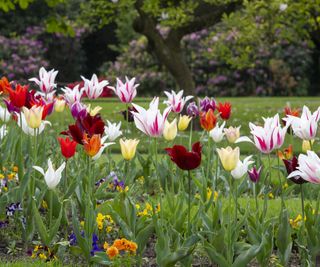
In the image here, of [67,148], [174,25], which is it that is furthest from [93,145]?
[174,25]

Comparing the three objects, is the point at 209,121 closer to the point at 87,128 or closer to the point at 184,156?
the point at 87,128

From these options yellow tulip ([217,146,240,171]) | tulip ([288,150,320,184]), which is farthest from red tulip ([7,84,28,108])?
tulip ([288,150,320,184])

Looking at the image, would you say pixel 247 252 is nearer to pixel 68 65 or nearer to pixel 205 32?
pixel 205 32

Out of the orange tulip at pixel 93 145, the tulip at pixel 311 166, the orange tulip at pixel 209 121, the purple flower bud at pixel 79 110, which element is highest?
the purple flower bud at pixel 79 110

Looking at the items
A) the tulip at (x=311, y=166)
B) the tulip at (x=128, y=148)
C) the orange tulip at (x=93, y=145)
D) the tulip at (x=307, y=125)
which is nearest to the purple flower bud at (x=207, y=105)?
the tulip at (x=128, y=148)

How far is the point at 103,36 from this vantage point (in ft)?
102

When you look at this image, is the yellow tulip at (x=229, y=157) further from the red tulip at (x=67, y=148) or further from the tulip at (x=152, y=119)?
the red tulip at (x=67, y=148)

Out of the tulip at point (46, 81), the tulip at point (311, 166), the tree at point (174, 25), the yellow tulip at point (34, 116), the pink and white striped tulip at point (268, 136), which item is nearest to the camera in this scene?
the tulip at point (311, 166)

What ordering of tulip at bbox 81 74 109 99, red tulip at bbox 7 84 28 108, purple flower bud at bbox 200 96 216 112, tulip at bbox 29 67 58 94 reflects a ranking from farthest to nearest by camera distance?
1. tulip at bbox 29 67 58 94
2. purple flower bud at bbox 200 96 216 112
3. tulip at bbox 81 74 109 99
4. red tulip at bbox 7 84 28 108

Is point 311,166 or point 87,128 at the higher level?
point 87,128

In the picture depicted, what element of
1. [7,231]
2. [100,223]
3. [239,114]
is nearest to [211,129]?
[100,223]

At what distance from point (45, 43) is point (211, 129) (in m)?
24.8

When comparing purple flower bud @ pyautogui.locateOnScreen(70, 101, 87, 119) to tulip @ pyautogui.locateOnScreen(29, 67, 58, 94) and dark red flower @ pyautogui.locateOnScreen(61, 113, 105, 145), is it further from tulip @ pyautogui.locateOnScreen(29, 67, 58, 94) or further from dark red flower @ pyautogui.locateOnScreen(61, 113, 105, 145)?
tulip @ pyautogui.locateOnScreen(29, 67, 58, 94)

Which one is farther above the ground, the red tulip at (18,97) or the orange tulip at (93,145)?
the red tulip at (18,97)
